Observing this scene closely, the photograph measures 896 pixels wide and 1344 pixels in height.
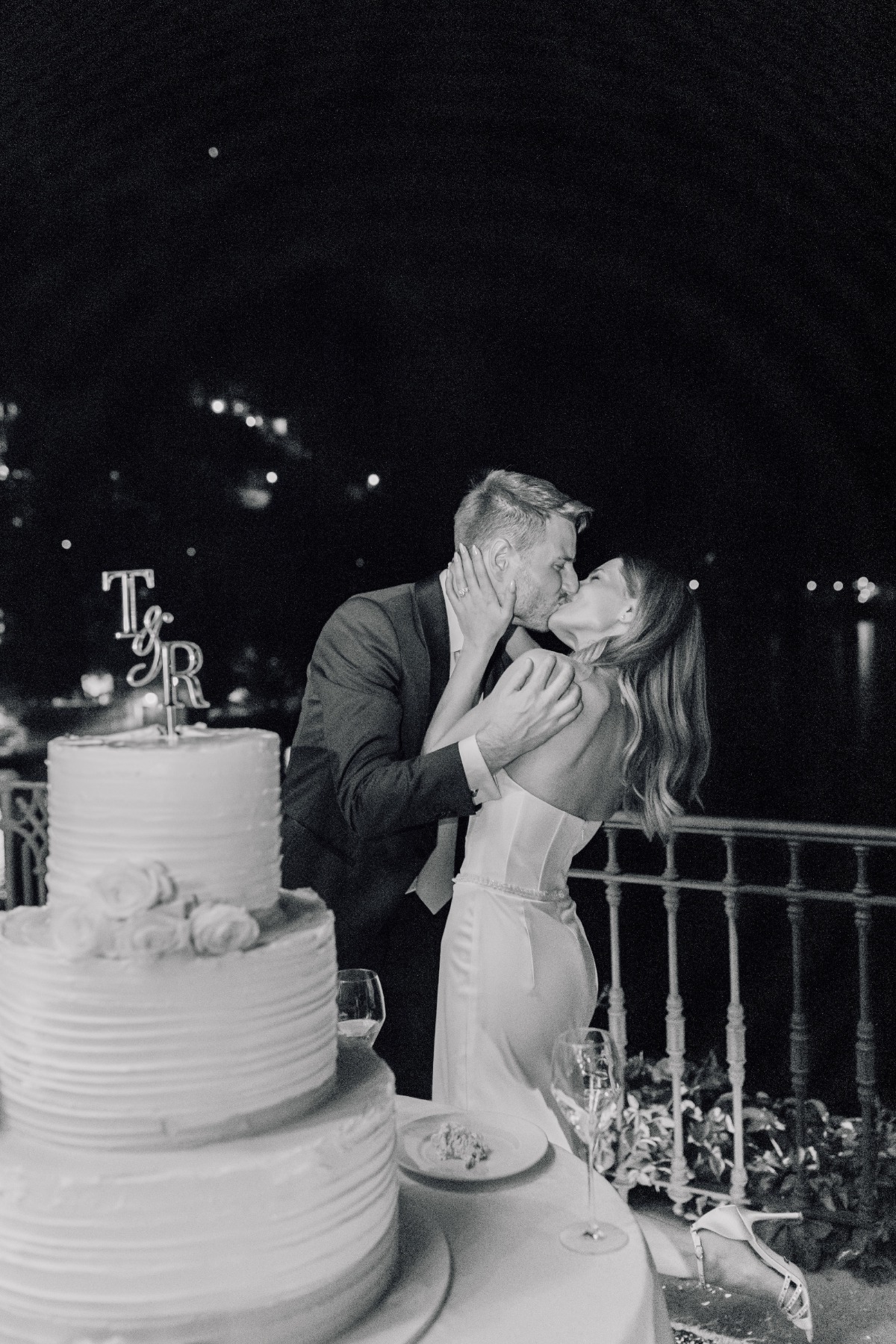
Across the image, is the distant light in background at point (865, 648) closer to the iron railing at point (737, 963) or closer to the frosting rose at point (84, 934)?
the iron railing at point (737, 963)

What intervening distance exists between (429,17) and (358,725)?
3508mm

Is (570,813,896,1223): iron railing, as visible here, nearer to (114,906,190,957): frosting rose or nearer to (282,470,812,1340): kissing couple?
(282,470,812,1340): kissing couple

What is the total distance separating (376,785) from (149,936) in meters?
1.83

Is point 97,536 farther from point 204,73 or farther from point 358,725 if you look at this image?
point 358,725

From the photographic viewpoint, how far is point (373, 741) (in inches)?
117

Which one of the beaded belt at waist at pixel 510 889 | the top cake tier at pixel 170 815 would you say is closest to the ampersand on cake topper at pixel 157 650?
the top cake tier at pixel 170 815

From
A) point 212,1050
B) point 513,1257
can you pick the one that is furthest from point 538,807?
point 212,1050

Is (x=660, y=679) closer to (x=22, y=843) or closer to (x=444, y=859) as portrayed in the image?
(x=444, y=859)

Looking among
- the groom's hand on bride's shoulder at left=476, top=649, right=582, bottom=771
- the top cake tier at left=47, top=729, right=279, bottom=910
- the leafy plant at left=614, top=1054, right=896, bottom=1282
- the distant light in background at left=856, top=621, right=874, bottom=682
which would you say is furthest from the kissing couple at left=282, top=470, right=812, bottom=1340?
the distant light in background at left=856, top=621, right=874, bottom=682

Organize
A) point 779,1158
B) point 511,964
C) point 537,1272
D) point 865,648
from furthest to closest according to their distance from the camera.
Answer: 1. point 865,648
2. point 779,1158
3. point 511,964
4. point 537,1272

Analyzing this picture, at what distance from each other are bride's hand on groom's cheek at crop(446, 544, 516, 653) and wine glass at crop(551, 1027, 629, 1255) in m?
1.79

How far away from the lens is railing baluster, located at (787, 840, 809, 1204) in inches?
119

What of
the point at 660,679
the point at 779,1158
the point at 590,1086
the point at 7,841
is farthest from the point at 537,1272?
the point at 7,841

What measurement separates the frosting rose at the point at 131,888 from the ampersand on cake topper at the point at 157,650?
0.84 ft
